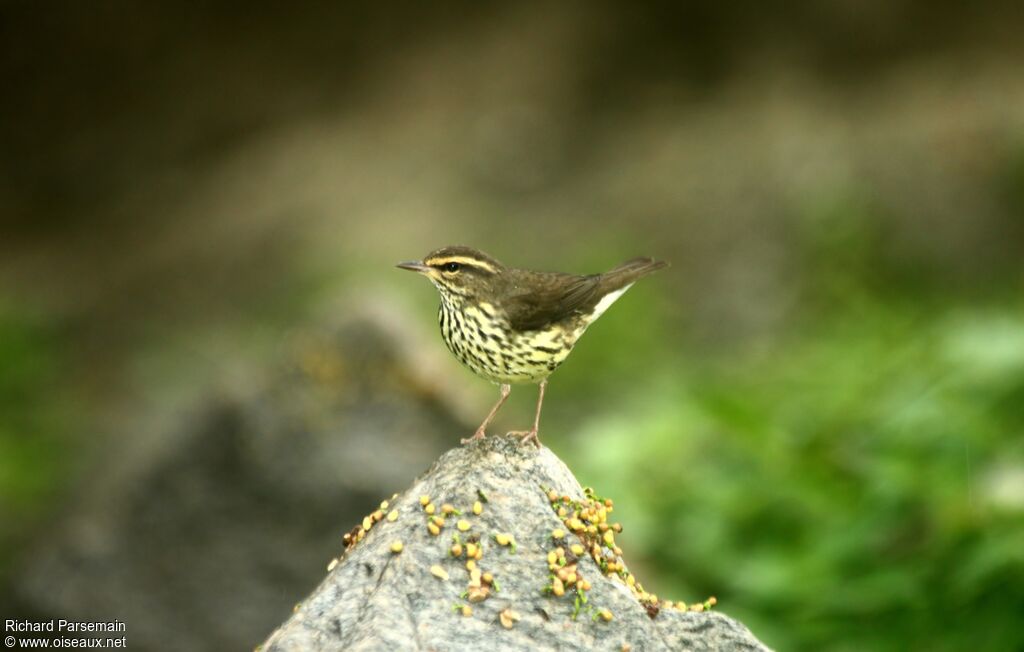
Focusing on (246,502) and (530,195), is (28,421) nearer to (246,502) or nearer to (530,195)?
(246,502)

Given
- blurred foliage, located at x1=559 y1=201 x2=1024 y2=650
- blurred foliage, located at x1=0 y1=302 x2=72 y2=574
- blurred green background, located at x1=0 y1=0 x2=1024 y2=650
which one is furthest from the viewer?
blurred green background, located at x1=0 y1=0 x2=1024 y2=650

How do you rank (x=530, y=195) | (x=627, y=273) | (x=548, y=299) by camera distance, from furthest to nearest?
(x=530, y=195), (x=627, y=273), (x=548, y=299)

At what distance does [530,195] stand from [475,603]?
11.8 metres

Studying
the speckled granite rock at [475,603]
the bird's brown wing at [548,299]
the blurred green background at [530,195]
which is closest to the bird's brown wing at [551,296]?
the bird's brown wing at [548,299]

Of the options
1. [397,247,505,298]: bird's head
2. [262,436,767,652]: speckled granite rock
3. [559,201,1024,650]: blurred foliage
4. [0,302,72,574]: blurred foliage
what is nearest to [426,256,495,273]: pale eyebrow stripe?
[397,247,505,298]: bird's head

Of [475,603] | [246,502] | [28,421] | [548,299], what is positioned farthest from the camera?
[28,421]

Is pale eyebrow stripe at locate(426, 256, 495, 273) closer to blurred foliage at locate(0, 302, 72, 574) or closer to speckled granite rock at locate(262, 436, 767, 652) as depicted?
speckled granite rock at locate(262, 436, 767, 652)

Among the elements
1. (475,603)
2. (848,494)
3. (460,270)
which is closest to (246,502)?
(460,270)

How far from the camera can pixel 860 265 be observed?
40.6 feet

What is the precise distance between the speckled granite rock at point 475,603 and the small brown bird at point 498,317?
0.97m

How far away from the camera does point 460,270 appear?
16.1 ft

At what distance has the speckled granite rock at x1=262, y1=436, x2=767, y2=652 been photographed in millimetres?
3324

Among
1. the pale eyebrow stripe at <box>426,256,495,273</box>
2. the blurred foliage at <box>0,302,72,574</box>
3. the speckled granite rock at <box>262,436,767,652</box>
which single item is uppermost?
the blurred foliage at <box>0,302,72,574</box>

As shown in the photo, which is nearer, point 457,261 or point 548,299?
point 457,261
